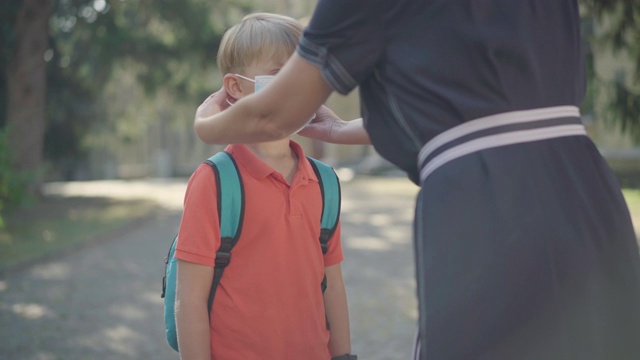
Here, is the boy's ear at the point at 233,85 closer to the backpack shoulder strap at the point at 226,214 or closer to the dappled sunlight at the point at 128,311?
the backpack shoulder strap at the point at 226,214

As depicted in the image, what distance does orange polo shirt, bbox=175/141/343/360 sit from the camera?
7.57ft

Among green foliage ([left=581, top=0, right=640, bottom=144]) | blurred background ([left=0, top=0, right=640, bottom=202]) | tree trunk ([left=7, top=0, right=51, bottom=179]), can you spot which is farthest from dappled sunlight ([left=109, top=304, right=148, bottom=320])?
tree trunk ([left=7, top=0, right=51, bottom=179])

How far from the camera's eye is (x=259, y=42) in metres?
2.40

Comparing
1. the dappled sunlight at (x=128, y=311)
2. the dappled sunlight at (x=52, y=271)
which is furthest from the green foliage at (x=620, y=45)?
the dappled sunlight at (x=52, y=271)

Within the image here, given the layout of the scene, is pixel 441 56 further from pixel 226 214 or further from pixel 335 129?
pixel 226 214

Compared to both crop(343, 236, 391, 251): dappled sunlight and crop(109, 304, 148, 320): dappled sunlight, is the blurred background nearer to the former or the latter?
crop(343, 236, 391, 251): dappled sunlight

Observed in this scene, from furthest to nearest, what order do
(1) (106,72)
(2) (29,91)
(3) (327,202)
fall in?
(1) (106,72) → (2) (29,91) → (3) (327,202)

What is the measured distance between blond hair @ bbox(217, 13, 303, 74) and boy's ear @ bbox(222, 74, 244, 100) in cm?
3

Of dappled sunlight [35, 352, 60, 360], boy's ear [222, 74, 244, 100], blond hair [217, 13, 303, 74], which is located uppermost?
blond hair [217, 13, 303, 74]

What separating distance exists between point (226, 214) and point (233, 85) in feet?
1.14

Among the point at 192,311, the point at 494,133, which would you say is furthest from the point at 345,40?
the point at 192,311

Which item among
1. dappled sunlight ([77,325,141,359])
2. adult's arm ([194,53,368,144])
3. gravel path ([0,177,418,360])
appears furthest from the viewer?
gravel path ([0,177,418,360])

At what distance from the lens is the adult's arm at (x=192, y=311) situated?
230cm

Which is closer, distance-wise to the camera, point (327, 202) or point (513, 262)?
point (513, 262)
